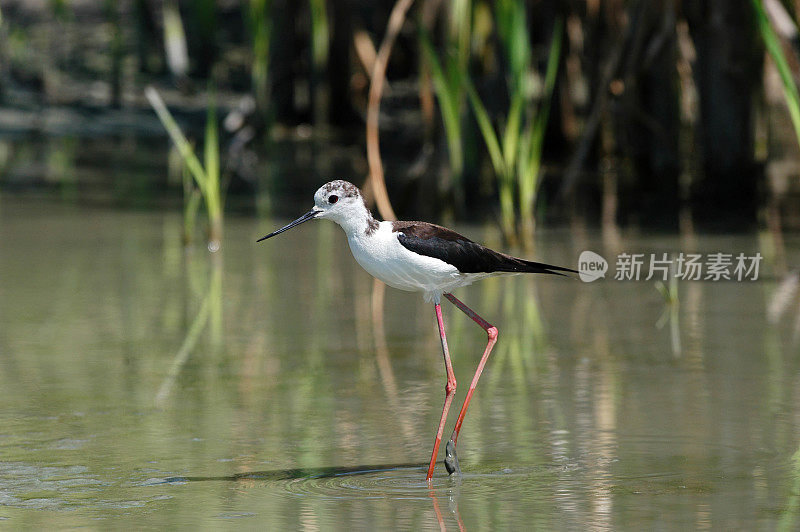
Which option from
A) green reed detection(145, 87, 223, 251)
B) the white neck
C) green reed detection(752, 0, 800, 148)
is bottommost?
the white neck

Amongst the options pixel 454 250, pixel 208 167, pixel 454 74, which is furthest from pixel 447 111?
pixel 454 250

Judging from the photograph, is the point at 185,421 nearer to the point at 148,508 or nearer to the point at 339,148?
the point at 148,508

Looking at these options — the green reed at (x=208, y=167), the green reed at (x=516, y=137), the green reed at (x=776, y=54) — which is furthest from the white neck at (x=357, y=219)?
the green reed at (x=208, y=167)

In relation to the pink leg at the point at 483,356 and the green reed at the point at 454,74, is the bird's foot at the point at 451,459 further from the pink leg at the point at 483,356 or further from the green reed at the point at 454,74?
the green reed at the point at 454,74

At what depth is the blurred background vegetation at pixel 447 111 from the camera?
831cm

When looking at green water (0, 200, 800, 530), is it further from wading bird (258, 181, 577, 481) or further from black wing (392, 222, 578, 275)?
black wing (392, 222, 578, 275)

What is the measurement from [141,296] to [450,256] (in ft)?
9.76

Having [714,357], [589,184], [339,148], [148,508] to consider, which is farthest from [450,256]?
[339,148]

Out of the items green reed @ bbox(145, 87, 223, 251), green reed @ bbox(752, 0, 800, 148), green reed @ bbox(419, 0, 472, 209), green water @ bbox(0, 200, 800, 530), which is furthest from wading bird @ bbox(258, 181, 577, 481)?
green reed @ bbox(145, 87, 223, 251)

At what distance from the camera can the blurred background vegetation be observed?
8312 millimetres

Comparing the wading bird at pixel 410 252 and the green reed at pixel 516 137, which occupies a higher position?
the green reed at pixel 516 137

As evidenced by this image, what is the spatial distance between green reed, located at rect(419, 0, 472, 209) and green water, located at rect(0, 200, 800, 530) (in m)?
0.79

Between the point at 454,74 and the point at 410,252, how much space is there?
13.1 ft

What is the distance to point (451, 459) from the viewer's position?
4.18 m
